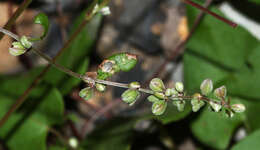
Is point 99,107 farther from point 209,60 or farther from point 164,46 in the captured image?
point 209,60

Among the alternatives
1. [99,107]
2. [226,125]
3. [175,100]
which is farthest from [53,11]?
[175,100]

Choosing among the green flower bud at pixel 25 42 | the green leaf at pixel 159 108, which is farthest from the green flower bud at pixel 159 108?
the green flower bud at pixel 25 42

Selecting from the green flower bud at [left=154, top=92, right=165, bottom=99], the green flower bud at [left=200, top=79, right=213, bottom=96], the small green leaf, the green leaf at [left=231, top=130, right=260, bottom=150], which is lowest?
the green flower bud at [left=154, top=92, right=165, bottom=99]

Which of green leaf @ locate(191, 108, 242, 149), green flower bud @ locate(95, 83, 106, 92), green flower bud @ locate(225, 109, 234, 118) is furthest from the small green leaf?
green leaf @ locate(191, 108, 242, 149)

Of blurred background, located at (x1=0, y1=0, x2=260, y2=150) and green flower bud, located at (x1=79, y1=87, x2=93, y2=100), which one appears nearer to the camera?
green flower bud, located at (x1=79, y1=87, x2=93, y2=100)

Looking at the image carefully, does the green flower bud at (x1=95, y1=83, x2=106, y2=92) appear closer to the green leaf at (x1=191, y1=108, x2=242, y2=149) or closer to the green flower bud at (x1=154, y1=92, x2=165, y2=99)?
the green flower bud at (x1=154, y1=92, x2=165, y2=99)
